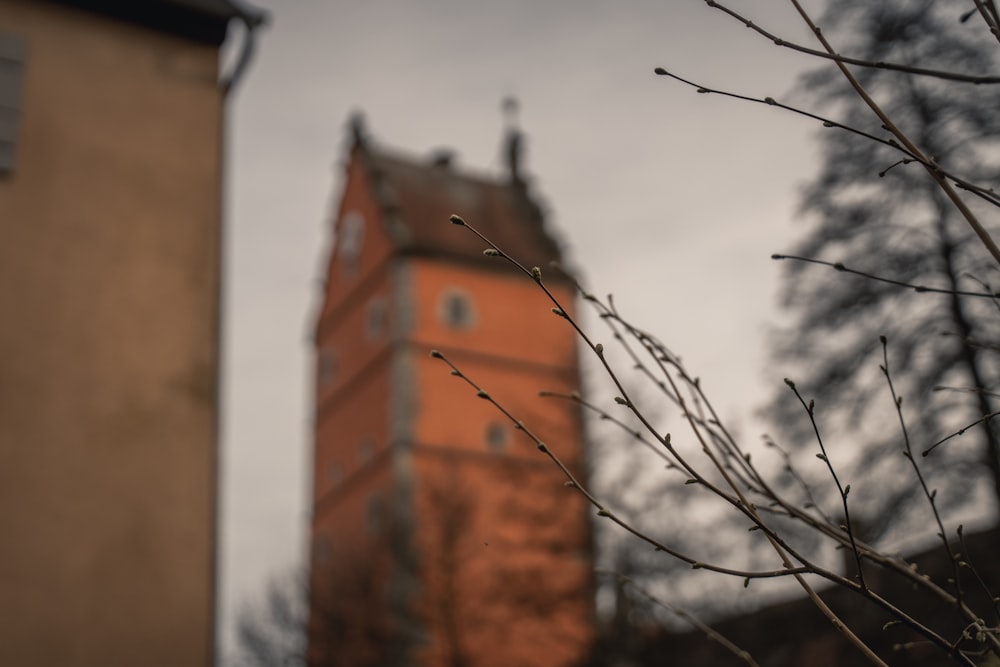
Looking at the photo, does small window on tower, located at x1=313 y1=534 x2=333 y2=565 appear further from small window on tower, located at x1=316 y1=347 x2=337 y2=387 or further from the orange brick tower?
small window on tower, located at x1=316 y1=347 x2=337 y2=387

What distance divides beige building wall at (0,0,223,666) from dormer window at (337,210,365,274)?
26472 mm

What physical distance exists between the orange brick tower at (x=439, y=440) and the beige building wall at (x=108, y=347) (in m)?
12.7

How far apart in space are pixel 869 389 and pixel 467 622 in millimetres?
12418

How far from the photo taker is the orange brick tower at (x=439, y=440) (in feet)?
76.8

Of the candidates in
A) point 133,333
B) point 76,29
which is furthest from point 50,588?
point 76,29

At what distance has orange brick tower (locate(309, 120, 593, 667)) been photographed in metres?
23.4

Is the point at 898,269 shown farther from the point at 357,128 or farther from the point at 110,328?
the point at 357,128

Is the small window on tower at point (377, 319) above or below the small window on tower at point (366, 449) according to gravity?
above

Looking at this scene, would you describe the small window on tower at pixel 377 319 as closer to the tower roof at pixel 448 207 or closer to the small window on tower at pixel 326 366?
the tower roof at pixel 448 207

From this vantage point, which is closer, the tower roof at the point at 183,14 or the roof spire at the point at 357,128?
the tower roof at the point at 183,14

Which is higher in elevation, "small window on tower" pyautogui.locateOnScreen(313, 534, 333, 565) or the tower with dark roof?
"small window on tower" pyautogui.locateOnScreen(313, 534, 333, 565)

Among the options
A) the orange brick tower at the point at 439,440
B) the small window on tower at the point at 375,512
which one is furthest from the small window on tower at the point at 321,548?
the small window on tower at the point at 375,512

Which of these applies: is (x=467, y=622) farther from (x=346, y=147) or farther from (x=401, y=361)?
(x=346, y=147)

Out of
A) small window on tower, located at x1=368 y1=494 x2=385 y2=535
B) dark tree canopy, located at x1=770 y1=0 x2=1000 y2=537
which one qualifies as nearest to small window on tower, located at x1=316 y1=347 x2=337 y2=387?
small window on tower, located at x1=368 y1=494 x2=385 y2=535
